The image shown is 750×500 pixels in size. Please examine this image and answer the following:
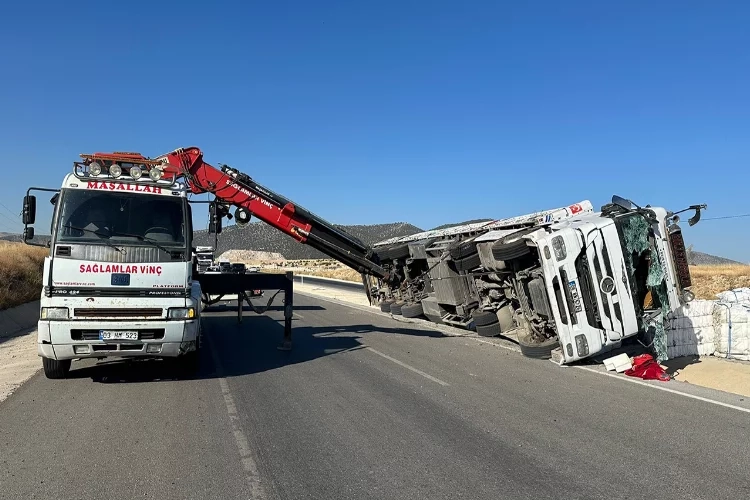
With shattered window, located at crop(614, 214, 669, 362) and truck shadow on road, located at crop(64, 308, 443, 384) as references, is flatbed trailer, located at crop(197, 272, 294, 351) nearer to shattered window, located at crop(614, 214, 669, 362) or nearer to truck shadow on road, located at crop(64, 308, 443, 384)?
truck shadow on road, located at crop(64, 308, 443, 384)

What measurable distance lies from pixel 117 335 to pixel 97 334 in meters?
0.25

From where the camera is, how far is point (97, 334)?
7363mm

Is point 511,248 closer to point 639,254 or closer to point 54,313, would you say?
point 639,254

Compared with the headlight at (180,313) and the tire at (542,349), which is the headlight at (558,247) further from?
the headlight at (180,313)

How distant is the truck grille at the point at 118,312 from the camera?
7351mm

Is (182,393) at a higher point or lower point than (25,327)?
lower

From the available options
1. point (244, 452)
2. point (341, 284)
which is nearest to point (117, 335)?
point (244, 452)

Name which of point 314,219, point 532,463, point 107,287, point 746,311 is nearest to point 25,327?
point 314,219

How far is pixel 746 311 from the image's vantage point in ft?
33.0

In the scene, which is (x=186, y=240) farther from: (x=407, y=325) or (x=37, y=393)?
(x=407, y=325)

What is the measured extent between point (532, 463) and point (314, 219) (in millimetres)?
9168

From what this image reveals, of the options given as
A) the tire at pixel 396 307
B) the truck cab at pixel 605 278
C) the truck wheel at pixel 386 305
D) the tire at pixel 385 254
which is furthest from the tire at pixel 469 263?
the truck wheel at pixel 386 305

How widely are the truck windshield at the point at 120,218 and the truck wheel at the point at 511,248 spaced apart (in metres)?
5.67

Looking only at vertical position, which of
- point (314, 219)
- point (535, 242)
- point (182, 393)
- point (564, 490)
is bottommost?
point (564, 490)
